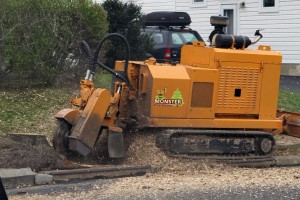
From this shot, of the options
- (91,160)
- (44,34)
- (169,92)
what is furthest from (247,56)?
(44,34)

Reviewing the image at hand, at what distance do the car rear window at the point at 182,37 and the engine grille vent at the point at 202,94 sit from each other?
35.3ft

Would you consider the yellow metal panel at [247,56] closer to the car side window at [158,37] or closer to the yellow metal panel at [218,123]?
the yellow metal panel at [218,123]

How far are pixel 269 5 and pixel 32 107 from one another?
47.4 ft

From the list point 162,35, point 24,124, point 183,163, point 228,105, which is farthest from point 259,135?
point 162,35

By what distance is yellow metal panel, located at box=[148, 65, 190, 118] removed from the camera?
9.80 metres

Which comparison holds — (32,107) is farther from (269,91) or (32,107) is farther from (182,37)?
(182,37)

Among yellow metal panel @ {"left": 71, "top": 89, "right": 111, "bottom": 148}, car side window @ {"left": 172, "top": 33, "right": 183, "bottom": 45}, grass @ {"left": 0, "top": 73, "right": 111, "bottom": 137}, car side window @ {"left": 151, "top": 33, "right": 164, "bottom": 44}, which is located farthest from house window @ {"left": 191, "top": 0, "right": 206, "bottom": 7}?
yellow metal panel @ {"left": 71, "top": 89, "right": 111, "bottom": 148}

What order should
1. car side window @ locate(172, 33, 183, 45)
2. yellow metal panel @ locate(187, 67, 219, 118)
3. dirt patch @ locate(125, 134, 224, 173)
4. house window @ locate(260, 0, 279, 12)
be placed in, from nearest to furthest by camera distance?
dirt patch @ locate(125, 134, 224, 173) < yellow metal panel @ locate(187, 67, 219, 118) < car side window @ locate(172, 33, 183, 45) < house window @ locate(260, 0, 279, 12)

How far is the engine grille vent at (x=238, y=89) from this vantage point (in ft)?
33.9

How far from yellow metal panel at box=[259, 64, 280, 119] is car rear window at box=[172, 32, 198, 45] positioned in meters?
10.4

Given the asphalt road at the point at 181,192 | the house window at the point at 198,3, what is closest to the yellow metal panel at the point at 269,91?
the asphalt road at the point at 181,192

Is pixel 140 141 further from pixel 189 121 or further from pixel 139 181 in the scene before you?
pixel 139 181

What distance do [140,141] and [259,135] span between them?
6.23 feet

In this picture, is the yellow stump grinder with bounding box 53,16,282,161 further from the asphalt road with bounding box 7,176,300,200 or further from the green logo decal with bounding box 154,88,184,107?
the asphalt road with bounding box 7,176,300,200
